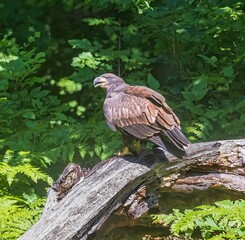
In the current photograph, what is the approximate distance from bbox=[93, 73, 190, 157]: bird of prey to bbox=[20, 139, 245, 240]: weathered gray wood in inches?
8.0

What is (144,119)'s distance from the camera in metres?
5.67

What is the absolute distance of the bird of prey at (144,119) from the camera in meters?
5.55

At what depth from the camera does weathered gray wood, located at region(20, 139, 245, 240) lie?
517cm

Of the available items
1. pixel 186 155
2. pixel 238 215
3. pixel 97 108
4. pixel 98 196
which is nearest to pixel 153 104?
pixel 186 155

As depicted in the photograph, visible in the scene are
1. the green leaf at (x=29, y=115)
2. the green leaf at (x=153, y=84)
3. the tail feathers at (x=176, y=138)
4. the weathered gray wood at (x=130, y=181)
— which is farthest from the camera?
the green leaf at (x=29, y=115)

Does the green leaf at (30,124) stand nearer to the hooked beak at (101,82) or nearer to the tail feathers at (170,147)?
the hooked beak at (101,82)

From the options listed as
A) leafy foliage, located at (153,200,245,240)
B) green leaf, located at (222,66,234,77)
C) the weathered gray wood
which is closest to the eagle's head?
the weathered gray wood

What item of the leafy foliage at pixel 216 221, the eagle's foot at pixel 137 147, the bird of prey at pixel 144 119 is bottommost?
the leafy foliage at pixel 216 221

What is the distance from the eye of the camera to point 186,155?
570cm

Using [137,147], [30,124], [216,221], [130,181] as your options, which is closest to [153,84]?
[137,147]

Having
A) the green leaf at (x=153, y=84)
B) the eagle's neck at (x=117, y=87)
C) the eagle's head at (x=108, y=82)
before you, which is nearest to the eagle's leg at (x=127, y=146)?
the eagle's neck at (x=117, y=87)

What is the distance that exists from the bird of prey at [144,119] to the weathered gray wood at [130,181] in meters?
0.20

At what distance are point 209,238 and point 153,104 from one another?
1271 mm

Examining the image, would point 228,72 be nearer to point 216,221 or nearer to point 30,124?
point 30,124
